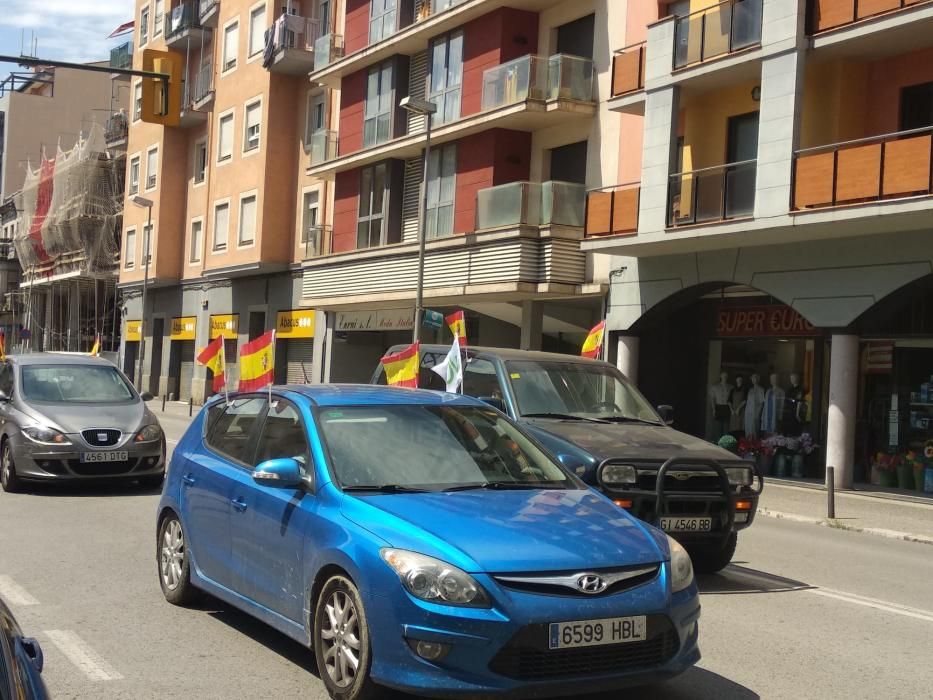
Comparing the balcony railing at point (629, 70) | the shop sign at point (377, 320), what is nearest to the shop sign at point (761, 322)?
the balcony railing at point (629, 70)

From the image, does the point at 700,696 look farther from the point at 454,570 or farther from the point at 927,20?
the point at 927,20

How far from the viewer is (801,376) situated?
74.0ft

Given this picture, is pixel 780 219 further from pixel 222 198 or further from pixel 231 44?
pixel 231 44

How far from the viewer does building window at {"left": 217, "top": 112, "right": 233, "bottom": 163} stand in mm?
41531

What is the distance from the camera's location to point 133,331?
51219 millimetres

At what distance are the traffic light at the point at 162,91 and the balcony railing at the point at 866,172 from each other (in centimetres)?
1000

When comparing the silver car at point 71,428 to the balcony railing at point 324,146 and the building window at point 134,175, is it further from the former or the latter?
the building window at point 134,175

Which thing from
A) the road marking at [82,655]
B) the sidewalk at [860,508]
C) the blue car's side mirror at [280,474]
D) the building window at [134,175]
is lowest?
the sidewalk at [860,508]

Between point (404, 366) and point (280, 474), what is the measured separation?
779 cm

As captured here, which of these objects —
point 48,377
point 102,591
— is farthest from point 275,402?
point 48,377

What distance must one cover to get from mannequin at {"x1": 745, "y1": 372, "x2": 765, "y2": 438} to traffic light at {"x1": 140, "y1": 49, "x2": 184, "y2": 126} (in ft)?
41.2

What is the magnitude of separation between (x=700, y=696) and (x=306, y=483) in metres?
2.14

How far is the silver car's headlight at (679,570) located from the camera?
5.04m

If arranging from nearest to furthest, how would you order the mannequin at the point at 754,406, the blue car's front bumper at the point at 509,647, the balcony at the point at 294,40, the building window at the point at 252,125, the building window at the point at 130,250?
1. the blue car's front bumper at the point at 509,647
2. the mannequin at the point at 754,406
3. the balcony at the point at 294,40
4. the building window at the point at 252,125
5. the building window at the point at 130,250
